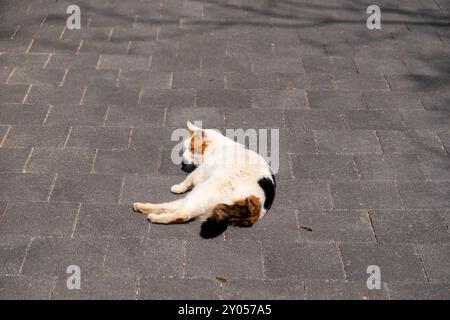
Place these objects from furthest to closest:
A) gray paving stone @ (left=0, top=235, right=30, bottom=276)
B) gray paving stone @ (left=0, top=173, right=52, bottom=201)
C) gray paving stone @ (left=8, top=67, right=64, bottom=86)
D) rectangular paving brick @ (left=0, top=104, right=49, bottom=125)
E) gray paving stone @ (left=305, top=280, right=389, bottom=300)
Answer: gray paving stone @ (left=8, top=67, right=64, bottom=86) < rectangular paving brick @ (left=0, top=104, right=49, bottom=125) < gray paving stone @ (left=0, top=173, right=52, bottom=201) < gray paving stone @ (left=0, top=235, right=30, bottom=276) < gray paving stone @ (left=305, top=280, right=389, bottom=300)

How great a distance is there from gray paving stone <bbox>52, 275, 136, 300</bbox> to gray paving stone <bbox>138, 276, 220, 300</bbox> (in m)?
0.11

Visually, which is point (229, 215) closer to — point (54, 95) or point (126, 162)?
point (126, 162)

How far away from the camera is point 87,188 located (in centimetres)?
555

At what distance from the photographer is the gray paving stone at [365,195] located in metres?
5.46

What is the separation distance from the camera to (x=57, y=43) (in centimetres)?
814

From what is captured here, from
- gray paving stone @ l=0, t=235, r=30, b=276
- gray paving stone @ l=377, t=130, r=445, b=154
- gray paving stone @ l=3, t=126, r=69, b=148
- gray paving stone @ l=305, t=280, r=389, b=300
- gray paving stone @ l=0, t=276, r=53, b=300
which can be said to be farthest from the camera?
gray paving stone @ l=377, t=130, r=445, b=154

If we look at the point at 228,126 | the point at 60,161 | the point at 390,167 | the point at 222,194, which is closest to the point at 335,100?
the point at 390,167

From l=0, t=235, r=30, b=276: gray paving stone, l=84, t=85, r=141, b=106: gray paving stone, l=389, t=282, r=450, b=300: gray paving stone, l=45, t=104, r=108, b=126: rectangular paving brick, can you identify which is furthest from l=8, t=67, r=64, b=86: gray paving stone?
l=389, t=282, r=450, b=300: gray paving stone

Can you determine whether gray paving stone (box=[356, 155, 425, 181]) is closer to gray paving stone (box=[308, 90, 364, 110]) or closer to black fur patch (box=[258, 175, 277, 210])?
gray paving stone (box=[308, 90, 364, 110])

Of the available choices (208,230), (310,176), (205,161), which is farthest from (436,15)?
(208,230)

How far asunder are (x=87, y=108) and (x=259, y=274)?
3.44 m

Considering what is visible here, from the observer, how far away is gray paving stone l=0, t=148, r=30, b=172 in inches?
227

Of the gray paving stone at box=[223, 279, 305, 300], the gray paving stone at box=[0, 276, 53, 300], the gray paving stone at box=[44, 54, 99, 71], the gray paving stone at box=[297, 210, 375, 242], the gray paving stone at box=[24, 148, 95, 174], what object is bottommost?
the gray paving stone at box=[0, 276, 53, 300]

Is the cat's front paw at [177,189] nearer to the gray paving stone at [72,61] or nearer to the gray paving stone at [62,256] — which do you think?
the gray paving stone at [62,256]
